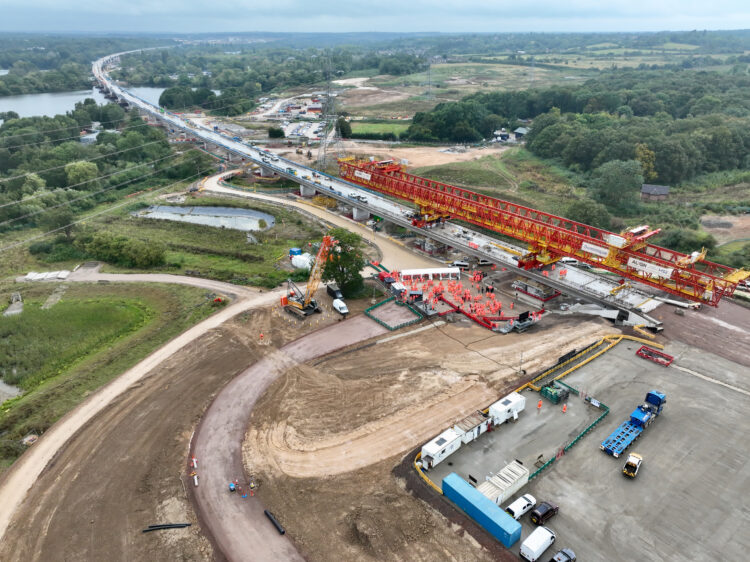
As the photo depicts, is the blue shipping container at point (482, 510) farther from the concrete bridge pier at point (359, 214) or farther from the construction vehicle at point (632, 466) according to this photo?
the concrete bridge pier at point (359, 214)

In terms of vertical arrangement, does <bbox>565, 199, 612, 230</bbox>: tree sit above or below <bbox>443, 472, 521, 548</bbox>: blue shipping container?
above

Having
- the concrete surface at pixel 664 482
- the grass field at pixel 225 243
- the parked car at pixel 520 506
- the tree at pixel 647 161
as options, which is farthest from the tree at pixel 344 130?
the parked car at pixel 520 506

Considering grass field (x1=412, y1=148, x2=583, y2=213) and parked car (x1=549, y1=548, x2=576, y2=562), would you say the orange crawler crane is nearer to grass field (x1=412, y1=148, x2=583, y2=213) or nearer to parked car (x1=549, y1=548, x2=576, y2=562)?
grass field (x1=412, y1=148, x2=583, y2=213)

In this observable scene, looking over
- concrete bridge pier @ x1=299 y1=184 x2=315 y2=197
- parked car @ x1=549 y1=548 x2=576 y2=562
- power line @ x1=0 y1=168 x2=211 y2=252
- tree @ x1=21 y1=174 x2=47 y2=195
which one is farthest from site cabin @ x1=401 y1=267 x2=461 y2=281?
tree @ x1=21 y1=174 x2=47 y2=195

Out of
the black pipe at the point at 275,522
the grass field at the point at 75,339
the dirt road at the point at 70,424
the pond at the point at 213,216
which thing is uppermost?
the black pipe at the point at 275,522

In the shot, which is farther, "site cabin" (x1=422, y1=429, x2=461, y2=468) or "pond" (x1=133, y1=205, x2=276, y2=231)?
"pond" (x1=133, y1=205, x2=276, y2=231)

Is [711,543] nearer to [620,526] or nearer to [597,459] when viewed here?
[620,526]
